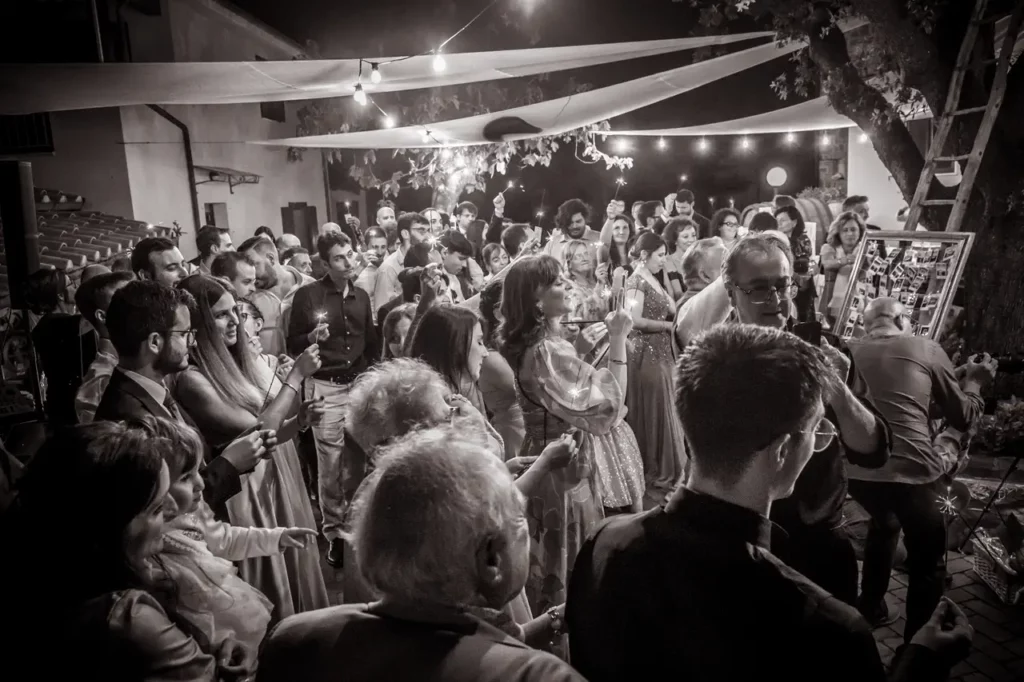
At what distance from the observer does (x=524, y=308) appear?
310 centimetres

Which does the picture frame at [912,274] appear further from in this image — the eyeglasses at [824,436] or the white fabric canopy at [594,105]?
the eyeglasses at [824,436]

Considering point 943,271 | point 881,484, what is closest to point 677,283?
point 943,271

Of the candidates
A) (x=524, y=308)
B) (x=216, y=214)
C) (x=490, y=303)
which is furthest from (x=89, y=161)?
(x=524, y=308)

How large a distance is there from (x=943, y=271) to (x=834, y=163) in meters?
12.4

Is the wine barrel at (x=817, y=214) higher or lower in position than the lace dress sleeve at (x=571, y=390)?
higher

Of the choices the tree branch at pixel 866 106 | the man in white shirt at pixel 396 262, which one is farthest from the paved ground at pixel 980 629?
the tree branch at pixel 866 106

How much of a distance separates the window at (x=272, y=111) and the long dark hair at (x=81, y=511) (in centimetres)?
1653

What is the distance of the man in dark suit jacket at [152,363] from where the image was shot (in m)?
2.25

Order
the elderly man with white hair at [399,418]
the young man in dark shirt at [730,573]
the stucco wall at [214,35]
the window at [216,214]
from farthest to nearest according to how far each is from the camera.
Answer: the window at [216,214], the stucco wall at [214,35], the elderly man with white hair at [399,418], the young man in dark shirt at [730,573]

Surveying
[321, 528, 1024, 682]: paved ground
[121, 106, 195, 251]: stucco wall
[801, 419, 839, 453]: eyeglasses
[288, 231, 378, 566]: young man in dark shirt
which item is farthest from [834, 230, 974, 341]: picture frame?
[121, 106, 195, 251]: stucco wall

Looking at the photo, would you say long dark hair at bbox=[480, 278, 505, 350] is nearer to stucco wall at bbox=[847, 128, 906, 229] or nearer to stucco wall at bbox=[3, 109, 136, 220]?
stucco wall at bbox=[3, 109, 136, 220]

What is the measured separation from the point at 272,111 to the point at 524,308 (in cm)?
1571

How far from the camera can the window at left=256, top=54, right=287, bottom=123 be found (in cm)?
1634

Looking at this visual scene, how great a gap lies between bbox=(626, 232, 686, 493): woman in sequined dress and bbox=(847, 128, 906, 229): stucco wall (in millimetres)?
8224
